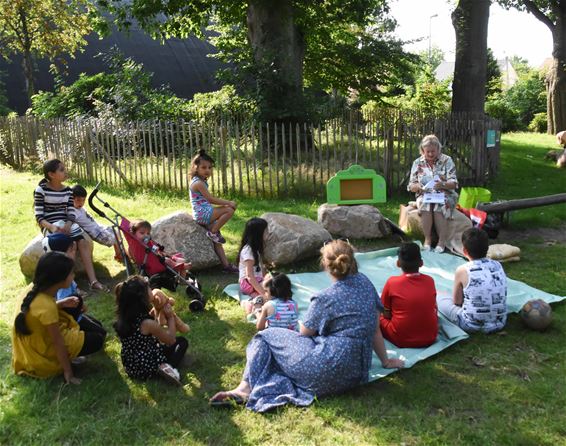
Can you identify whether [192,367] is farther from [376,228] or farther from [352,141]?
[352,141]

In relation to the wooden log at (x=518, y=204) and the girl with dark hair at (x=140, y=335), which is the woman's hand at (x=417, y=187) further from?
the girl with dark hair at (x=140, y=335)

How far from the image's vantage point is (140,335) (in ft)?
13.4

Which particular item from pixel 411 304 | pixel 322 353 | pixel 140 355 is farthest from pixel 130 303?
pixel 411 304

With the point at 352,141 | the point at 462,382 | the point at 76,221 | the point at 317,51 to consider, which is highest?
the point at 317,51

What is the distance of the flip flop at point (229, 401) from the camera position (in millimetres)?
3730

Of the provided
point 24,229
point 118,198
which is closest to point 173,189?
point 118,198

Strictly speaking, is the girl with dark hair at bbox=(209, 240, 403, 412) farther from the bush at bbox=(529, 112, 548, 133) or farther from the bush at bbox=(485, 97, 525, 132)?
the bush at bbox=(529, 112, 548, 133)

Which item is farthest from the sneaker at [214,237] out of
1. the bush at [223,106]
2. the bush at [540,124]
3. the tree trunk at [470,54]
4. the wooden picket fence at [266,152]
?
the bush at [540,124]

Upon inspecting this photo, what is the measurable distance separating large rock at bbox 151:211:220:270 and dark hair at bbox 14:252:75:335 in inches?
102

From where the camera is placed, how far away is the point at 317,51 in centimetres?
1841

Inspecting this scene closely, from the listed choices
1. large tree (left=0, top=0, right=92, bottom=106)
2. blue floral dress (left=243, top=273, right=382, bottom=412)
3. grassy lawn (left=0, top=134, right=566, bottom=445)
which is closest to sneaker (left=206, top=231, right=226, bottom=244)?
grassy lawn (left=0, top=134, right=566, bottom=445)

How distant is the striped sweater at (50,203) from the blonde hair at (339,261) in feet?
11.6

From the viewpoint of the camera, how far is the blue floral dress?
3773mm

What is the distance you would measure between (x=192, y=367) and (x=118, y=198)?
6.96 m
